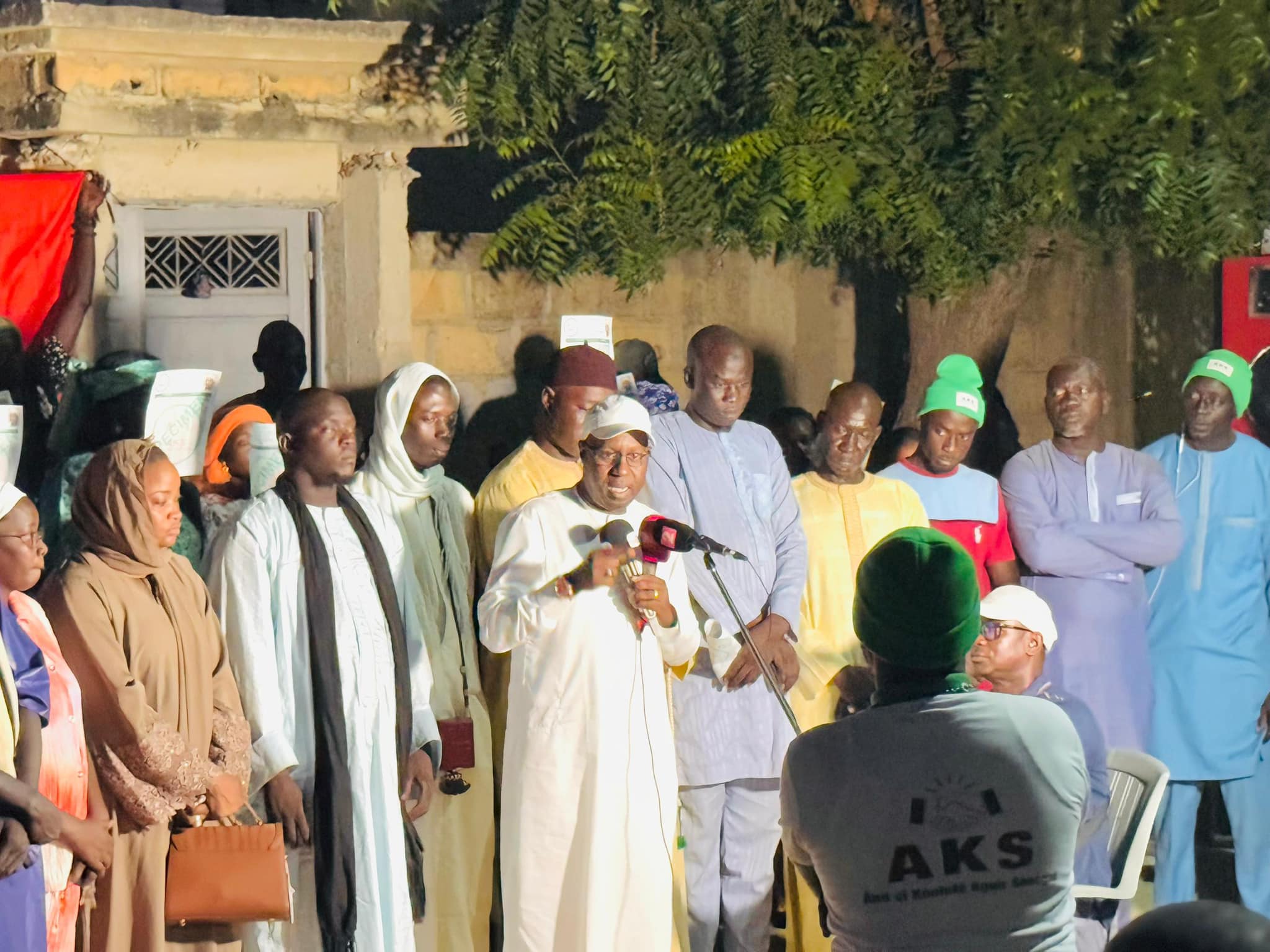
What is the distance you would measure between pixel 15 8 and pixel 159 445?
2.29 metres

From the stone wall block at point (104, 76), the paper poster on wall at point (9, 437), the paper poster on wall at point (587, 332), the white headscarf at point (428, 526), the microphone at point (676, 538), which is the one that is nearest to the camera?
the microphone at point (676, 538)

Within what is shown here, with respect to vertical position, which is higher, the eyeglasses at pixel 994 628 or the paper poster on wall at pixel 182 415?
the paper poster on wall at pixel 182 415

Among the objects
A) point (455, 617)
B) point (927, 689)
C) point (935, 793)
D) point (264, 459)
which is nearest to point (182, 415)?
point (264, 459)

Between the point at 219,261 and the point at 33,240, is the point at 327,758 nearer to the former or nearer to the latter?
the point at 33,240

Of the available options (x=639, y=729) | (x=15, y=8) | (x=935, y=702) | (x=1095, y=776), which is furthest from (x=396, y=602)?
(x=15, y=8)

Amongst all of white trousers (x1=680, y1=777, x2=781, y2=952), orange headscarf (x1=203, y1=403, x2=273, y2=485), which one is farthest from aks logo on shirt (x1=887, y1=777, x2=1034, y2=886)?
orange headscarf (x1=203, y1=403, x2=273, y2=485)

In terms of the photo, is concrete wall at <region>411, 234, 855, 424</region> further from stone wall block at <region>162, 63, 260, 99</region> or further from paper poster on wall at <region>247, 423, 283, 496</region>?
paper poster on wall at <region>247, 423, 283, 496</region>

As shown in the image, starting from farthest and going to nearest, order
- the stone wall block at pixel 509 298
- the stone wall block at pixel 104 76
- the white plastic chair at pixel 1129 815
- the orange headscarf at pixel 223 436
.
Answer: the stone wall block at pixel 509 298
the stone wall block at pixel 104 76
the orange headscarf at pixel 223 436
the white plastic chair at pixel 1129 815

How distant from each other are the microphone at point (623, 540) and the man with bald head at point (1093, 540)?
2106 millimetres

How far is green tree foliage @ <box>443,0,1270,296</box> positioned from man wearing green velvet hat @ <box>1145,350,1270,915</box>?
154cm

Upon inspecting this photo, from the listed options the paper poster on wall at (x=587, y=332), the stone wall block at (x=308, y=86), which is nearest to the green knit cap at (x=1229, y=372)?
the paper poster on wall at (x=587, y=332)

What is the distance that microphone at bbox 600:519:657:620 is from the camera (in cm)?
559

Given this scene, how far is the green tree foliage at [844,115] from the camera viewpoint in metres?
8.45

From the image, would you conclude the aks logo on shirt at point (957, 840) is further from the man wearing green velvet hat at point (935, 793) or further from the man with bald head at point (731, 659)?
the man with bald head at point (731, 659)
